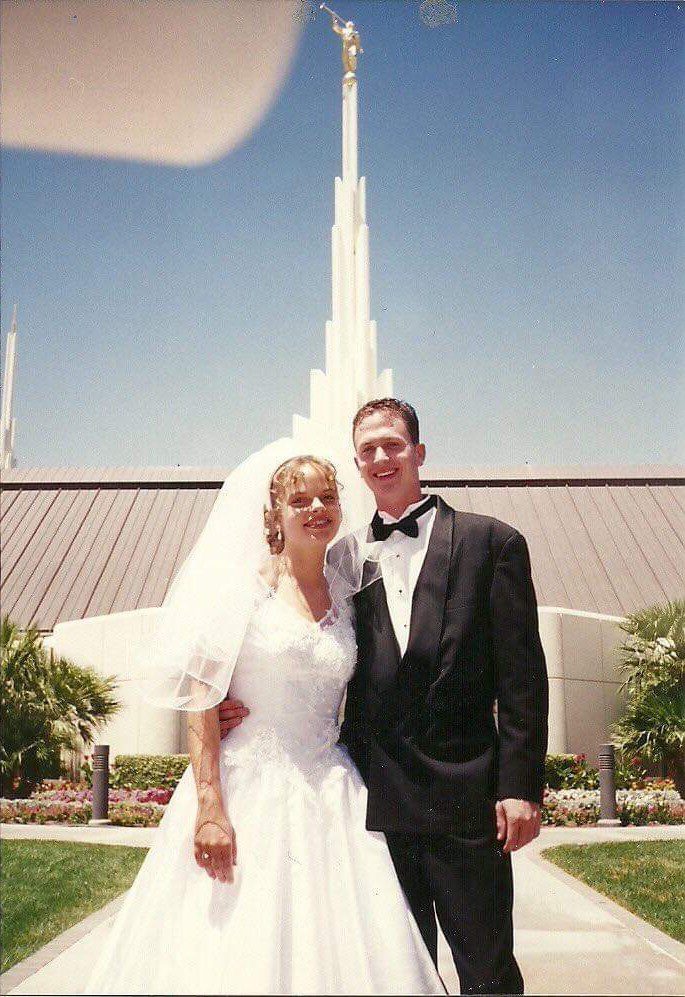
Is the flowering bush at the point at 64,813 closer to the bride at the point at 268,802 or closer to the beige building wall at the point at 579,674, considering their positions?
the beige building wall at the point at 579,674

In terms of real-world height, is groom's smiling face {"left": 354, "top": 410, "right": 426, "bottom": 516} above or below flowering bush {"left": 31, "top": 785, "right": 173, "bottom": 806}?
above

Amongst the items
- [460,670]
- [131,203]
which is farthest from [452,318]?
[460,670]

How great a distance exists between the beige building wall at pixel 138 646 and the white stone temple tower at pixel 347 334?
4453 mm

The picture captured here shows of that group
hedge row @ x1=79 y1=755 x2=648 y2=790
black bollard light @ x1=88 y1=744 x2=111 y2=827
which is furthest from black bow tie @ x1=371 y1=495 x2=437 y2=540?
black bollard light @ x1=88 y1=744 x2=111 y2=827

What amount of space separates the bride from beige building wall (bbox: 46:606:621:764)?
31.5 ft

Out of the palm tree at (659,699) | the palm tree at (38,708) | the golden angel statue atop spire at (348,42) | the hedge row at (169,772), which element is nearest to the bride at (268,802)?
the golden angel statue atop spire at (348,42)

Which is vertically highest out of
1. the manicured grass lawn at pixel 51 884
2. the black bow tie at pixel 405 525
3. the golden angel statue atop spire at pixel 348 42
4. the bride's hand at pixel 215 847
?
the golden angel statue atop spire at pixel 348 42

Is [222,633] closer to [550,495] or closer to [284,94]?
[284,94]

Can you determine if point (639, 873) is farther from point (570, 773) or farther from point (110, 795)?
point (110, 795)

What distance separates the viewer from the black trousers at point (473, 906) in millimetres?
2686

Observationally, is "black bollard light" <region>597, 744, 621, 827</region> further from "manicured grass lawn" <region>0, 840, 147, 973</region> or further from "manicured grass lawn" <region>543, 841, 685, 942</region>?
"manicured grass lawn" <region>0, 840, 147, 973</region>

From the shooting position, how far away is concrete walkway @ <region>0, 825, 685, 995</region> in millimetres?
3998

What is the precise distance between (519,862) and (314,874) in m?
4.99

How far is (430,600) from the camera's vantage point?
2896 mm
